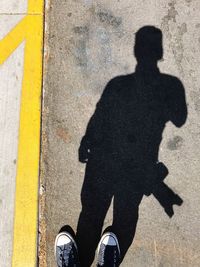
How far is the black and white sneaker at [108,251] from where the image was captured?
13.9 feet

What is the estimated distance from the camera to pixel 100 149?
14.7 feet

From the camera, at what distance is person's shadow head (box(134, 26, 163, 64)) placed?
464 centimetres

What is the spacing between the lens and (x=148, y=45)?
184 inches

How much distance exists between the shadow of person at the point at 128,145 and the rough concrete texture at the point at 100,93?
76 millimetres

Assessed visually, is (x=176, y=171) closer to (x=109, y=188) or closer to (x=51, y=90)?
(x=109, y=188)

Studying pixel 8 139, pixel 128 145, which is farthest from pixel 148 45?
pixel 8 139

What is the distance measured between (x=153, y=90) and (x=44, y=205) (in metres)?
1.77

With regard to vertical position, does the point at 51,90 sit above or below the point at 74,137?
above

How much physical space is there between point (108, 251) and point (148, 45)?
234 cm

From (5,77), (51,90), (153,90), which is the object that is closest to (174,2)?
(153,90)

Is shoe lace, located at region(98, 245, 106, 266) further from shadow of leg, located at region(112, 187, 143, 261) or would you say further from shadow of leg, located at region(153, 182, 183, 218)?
shadow of leg, located at region(153, 182, 183, 218)

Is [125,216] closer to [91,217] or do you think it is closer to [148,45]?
[91,217]

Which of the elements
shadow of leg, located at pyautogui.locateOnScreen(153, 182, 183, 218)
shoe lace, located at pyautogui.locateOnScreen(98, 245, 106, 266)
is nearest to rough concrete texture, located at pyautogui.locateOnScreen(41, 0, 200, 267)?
shadow of leg, located at pyautogui.locateOnScreen(153, 182, 183, 218)

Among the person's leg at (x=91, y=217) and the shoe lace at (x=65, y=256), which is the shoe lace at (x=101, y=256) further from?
the shoe lace at (x=65, y=256)
